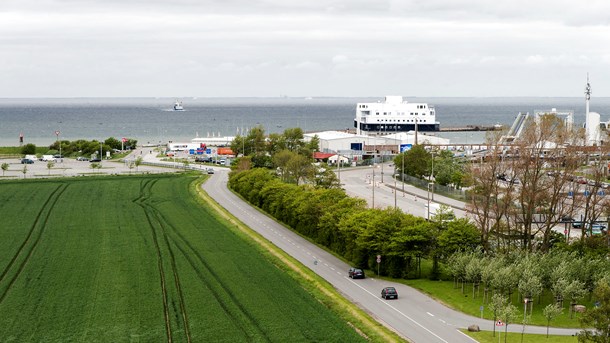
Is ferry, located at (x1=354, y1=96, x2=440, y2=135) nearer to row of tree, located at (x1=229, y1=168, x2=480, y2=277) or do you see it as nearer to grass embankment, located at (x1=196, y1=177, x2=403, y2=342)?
grass embankment, located at (x1=196, y1=177, x2=403, y2=342)

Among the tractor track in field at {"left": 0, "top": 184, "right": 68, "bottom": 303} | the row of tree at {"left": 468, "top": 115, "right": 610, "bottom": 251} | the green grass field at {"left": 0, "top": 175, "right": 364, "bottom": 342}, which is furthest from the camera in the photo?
the row of tree at {"left": 468, "top": 115, "right": 610, "bottom": 251}

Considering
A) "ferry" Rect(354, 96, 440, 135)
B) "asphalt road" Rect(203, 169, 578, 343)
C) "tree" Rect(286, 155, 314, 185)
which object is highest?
"ferry" Rect(354, 96, 440, 135)

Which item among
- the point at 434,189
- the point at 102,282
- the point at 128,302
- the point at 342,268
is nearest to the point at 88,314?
the point at 128,302

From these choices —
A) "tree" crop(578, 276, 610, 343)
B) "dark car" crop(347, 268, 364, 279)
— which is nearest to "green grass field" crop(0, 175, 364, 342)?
"dark car" crop(347, 268, 364, 279)

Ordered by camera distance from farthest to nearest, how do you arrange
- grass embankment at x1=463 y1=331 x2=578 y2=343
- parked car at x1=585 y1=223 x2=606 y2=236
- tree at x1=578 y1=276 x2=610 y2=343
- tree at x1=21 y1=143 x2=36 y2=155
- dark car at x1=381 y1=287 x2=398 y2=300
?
1. tree at x1=21 y1=143 x2=36 y2=155
2. parked car at x1=585 y1=223 x2=606 y2=236
3. dark car at x1=381 y1=287 x2=398 y2=300
4. grass embankment at x1=463 y1=331 x2=578 y2=343
5. tree at x1=578 y1=276 x2=610 y2=343

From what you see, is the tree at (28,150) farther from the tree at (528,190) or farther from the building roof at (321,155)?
the tree at (528,190)

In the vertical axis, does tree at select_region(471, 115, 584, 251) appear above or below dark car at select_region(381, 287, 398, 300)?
above

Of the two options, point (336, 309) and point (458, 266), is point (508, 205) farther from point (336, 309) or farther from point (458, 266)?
point (336, 309)
